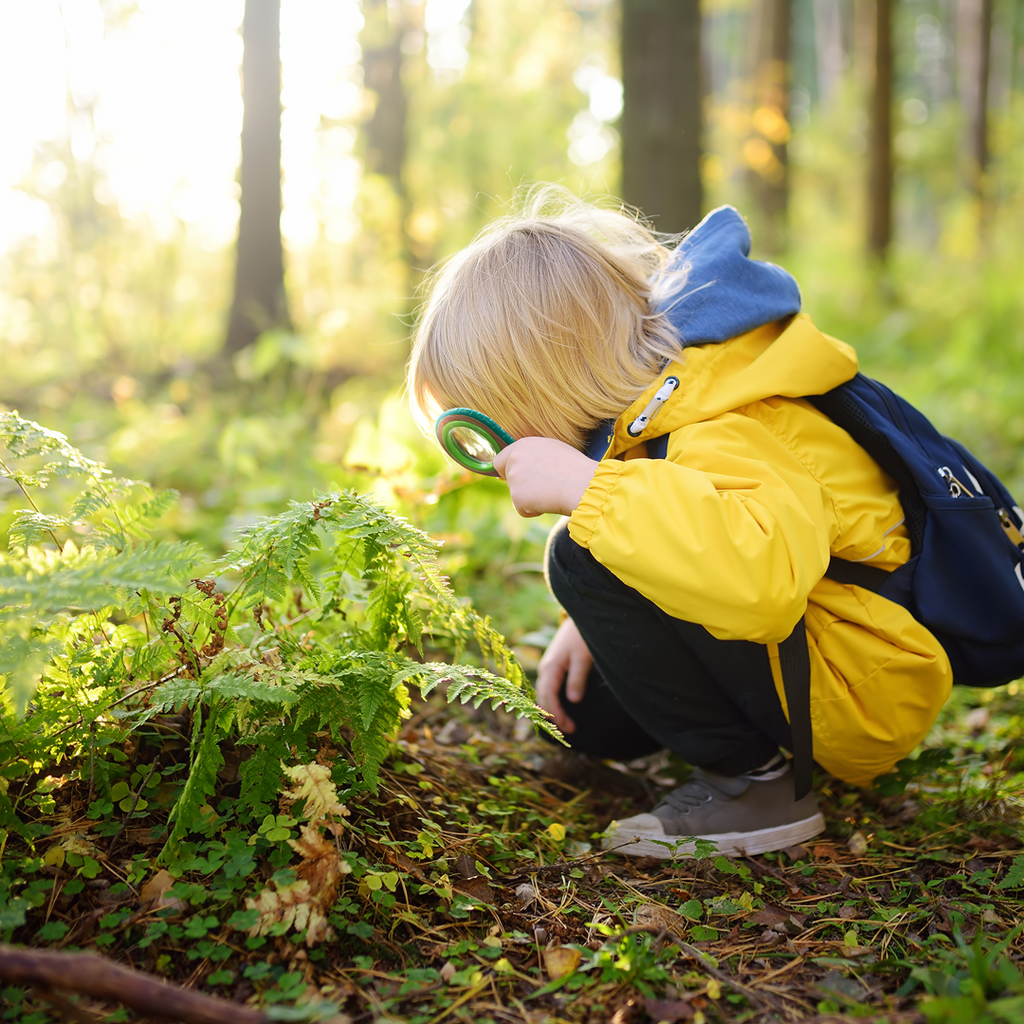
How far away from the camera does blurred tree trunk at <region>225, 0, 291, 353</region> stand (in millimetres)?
7234

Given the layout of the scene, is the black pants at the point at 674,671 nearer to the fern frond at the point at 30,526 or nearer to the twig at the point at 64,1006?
the fern frond at the point at 30,526

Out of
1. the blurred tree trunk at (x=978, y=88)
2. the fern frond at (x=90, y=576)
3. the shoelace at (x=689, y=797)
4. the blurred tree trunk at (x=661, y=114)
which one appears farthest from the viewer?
the blurred tree trunk at (x=978, y=88)

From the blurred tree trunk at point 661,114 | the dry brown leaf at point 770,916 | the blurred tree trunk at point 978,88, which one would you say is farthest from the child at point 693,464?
the blurred tree trunk at point 978,88

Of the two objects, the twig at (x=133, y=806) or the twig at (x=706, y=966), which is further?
the twig at (x=133, y=806)

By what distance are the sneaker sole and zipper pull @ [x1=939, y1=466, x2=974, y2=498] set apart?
0.88m

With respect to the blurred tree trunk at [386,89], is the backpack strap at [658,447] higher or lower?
lower

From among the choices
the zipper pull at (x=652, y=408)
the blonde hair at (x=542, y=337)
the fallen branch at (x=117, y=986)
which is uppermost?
the blonde hair at (x=542, y=337)

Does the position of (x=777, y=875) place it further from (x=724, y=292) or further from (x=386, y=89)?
(x=386, y=89)

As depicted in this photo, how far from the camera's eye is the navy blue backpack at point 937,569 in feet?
6.22

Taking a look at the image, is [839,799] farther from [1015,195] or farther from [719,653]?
[1015,195]

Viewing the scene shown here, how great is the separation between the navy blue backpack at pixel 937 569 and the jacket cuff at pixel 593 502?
0.19 meters

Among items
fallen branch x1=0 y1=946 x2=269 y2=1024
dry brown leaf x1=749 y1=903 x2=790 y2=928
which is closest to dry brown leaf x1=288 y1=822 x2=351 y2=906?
fallen branch x1=0 y1=946 x2=269 y2=1024

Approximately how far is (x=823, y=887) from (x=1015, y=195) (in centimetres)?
1331

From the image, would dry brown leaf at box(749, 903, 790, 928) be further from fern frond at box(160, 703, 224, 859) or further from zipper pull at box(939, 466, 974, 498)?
fern frond at box(160, 703, 224, 859)
